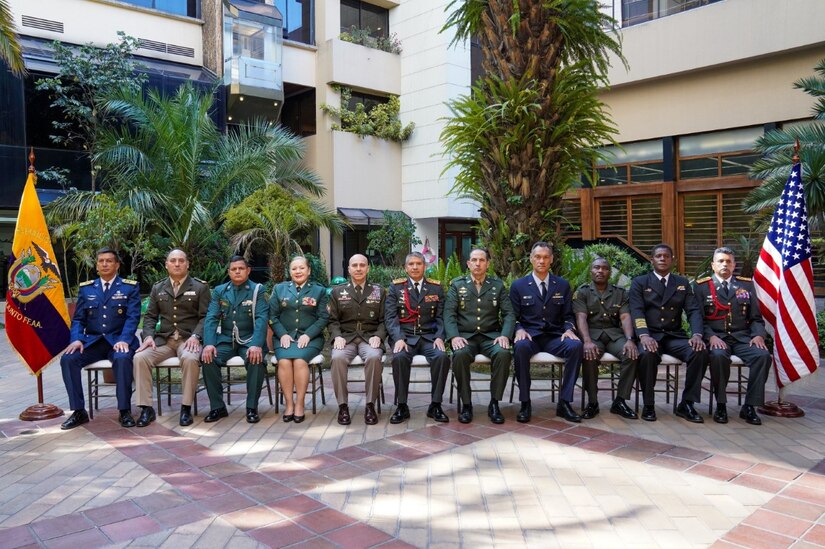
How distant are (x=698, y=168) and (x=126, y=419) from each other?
1662 centimetres

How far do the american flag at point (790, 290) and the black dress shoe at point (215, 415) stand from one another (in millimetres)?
5392

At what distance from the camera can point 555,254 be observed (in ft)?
26.3

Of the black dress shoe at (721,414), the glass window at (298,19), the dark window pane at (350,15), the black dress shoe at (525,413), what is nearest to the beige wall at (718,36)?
the dark window pane at (350,15)

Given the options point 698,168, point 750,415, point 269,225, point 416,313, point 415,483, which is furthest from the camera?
point 698,168

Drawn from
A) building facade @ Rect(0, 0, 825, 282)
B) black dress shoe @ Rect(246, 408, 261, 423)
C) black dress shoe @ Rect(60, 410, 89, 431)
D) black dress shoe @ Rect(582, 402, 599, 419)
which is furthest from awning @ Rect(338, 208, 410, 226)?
black dress shoe @ Rect(582, 402, 599, 419)

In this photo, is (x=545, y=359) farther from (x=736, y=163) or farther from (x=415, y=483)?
(x=736, y=163)

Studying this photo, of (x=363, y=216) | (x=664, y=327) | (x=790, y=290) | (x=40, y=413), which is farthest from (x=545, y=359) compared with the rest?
(x=363, y=216)

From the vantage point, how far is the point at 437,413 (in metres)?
6.12

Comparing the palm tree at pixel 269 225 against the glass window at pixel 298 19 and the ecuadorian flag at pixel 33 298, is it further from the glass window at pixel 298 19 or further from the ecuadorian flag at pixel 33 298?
the glass window at pixel 298 19

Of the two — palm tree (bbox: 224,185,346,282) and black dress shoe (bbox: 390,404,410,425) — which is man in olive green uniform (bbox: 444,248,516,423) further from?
palm tree (bbox: 224,185,346,282)

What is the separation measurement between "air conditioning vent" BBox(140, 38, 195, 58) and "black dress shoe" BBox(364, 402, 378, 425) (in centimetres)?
1605

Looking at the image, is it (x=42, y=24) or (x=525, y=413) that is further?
(x=42, y=24)

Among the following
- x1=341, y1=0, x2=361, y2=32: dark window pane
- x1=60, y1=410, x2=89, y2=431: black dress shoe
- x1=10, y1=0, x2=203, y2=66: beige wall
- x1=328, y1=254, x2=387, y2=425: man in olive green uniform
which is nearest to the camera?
x1=60, y1=410, x2=89, y2=431: black dress shoe

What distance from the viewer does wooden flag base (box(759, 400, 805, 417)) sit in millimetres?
6215
